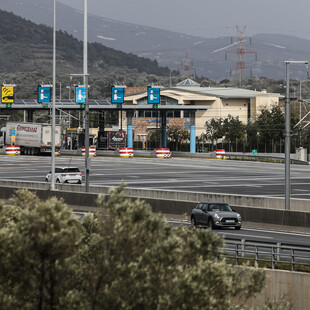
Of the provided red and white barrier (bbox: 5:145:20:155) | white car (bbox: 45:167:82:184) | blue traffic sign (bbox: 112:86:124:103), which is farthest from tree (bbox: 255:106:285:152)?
white car (bbox: 45:167:82:184)

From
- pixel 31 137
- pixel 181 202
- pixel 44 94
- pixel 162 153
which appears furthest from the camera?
pixel 31 137

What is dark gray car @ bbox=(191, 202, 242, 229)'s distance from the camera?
1399 inches

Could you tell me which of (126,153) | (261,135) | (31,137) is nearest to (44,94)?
(31,137)

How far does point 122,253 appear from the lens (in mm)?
12984

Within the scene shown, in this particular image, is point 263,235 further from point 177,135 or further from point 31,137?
point 177,135

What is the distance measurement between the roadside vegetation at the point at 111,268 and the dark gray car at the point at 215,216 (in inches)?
859

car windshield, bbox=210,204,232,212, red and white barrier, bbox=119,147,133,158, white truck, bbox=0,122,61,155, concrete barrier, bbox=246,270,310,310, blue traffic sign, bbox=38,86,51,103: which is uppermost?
blue traffic sign, bbox=38,86,51,103

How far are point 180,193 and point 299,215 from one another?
9833 millimetres

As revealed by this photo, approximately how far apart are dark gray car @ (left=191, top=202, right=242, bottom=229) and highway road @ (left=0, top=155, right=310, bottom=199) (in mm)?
9234

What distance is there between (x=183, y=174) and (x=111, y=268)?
59.0m

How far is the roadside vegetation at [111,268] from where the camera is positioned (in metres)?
12.7

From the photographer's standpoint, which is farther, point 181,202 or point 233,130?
point 233,130

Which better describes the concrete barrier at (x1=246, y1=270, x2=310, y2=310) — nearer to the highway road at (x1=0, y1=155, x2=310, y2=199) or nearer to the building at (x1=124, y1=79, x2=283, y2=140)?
the highway road at (x1=0, y1=155, x2=310, y2=199)

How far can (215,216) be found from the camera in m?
35.5
